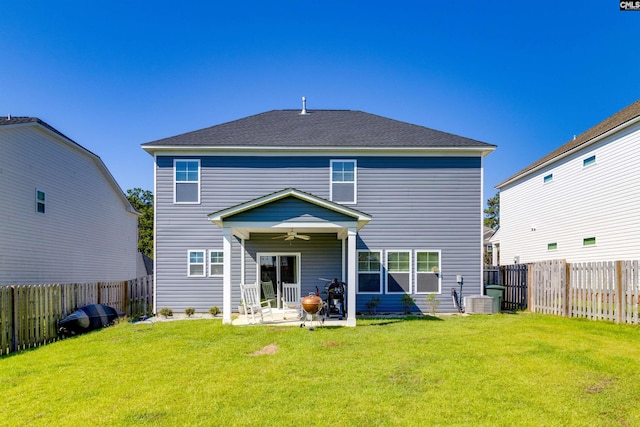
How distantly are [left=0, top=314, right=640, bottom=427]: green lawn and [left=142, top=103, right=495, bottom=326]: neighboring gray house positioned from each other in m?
3.88

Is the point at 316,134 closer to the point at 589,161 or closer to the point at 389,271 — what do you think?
the point at 389,271

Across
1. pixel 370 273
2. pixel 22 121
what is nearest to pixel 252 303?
pixel 370 273

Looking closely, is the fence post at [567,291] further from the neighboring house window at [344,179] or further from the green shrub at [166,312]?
the green shrub at [166,312]

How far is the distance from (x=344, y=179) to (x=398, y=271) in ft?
12.1

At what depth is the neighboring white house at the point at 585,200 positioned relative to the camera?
1328 centimetres

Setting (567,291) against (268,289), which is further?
(268,289)

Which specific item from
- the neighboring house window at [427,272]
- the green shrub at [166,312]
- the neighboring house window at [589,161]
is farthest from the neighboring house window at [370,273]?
the neighboring house window at [589,161]

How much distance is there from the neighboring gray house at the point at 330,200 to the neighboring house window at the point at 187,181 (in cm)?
3

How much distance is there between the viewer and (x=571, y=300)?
35.0ft

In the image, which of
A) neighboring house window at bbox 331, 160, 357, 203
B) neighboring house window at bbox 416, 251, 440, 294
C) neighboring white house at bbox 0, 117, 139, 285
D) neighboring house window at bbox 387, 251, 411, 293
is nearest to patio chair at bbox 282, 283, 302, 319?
neighboring house window at bbox 387, 251, 411, 293

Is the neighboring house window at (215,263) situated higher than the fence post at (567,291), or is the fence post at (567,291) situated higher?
the neighboring house window at (215,263)

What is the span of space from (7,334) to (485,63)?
60.8 ft

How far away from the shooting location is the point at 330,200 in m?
12.7

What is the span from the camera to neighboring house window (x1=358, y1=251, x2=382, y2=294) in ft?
41.3
